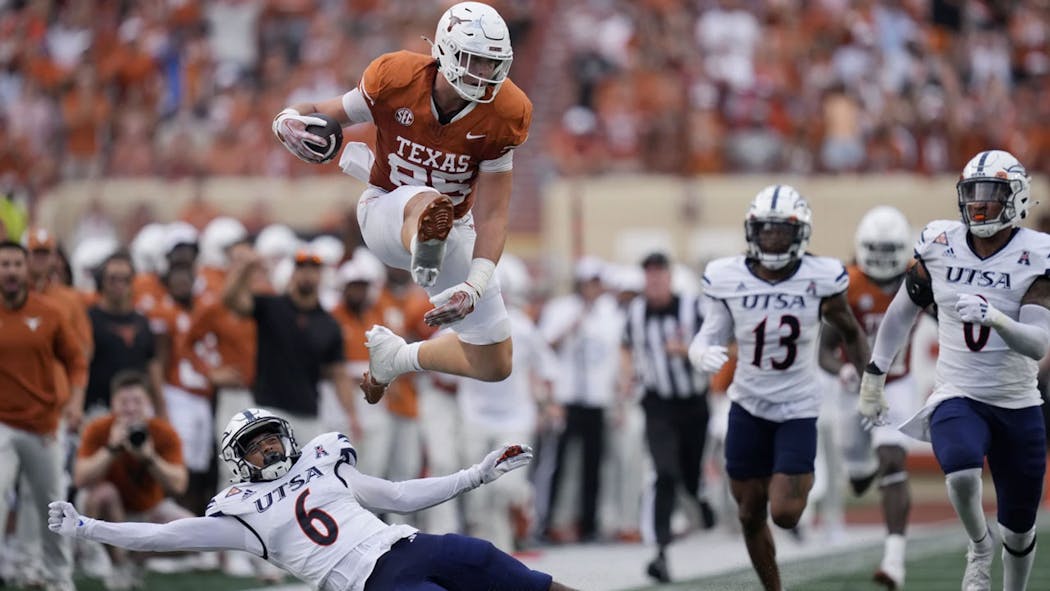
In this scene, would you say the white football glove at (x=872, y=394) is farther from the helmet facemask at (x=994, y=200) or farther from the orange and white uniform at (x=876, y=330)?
the orange and white uniform at (x=876, y=330)

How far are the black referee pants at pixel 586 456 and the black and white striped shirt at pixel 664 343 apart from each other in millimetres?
1718

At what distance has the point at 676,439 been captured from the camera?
11.9 meters

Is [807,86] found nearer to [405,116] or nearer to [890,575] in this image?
[890,575]

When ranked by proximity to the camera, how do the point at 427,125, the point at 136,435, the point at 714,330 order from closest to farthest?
1. the point at 427,125
2. the point at 714,330
3. the point at 136,435

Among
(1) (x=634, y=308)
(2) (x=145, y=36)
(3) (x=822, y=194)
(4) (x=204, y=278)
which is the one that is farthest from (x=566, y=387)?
(2) (x=145, y=36)

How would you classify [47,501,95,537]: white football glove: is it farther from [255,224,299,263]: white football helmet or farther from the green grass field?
[255,224,299,263]: white football helmet

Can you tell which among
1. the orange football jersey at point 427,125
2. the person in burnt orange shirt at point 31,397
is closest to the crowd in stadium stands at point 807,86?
the person in burnt orange shirt at point 31,397

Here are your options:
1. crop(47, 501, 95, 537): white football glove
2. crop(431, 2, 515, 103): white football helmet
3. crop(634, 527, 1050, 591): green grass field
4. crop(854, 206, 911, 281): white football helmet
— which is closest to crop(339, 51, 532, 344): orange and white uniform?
crop(431, 2, 515, 103): white football helmet

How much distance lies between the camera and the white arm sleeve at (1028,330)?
749 centimetres

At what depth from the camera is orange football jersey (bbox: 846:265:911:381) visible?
404 inches

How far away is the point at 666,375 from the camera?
1172 cm

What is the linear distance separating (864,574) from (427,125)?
4.64 metres

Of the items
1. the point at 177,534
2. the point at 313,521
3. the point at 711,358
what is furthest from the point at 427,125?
the point at 177,534

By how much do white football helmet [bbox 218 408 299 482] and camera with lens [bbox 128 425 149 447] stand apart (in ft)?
9.77
